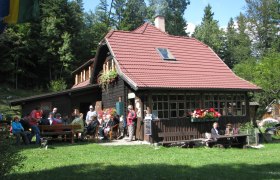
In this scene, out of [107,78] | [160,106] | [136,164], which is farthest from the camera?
[107,78]

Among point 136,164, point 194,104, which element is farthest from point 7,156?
point 194,104

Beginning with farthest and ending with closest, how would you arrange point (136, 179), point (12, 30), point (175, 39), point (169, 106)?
point (12, 30), point (175, 39), point (169, 106), point (136, 179)

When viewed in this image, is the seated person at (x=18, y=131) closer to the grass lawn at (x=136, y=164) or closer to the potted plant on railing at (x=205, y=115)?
the grass lawn at (x=136, y=164)

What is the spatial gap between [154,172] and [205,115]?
32.6ft

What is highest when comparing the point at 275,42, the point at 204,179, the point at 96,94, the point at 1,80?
the point at 275,42

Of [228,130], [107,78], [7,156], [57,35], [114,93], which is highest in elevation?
[57,35]

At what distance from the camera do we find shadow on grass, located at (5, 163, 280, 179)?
7910mm

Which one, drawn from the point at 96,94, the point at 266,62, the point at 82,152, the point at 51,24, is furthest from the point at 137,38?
the point at 51,24

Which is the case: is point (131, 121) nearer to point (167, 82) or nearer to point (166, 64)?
point (167, 82)

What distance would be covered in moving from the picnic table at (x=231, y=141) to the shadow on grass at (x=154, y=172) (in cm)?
563

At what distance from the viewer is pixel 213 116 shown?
1817 centimetres

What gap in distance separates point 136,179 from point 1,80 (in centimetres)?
4110

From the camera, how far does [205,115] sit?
17.9 meters

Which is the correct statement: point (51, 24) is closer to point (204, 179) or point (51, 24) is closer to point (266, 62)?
point (266, 62)
